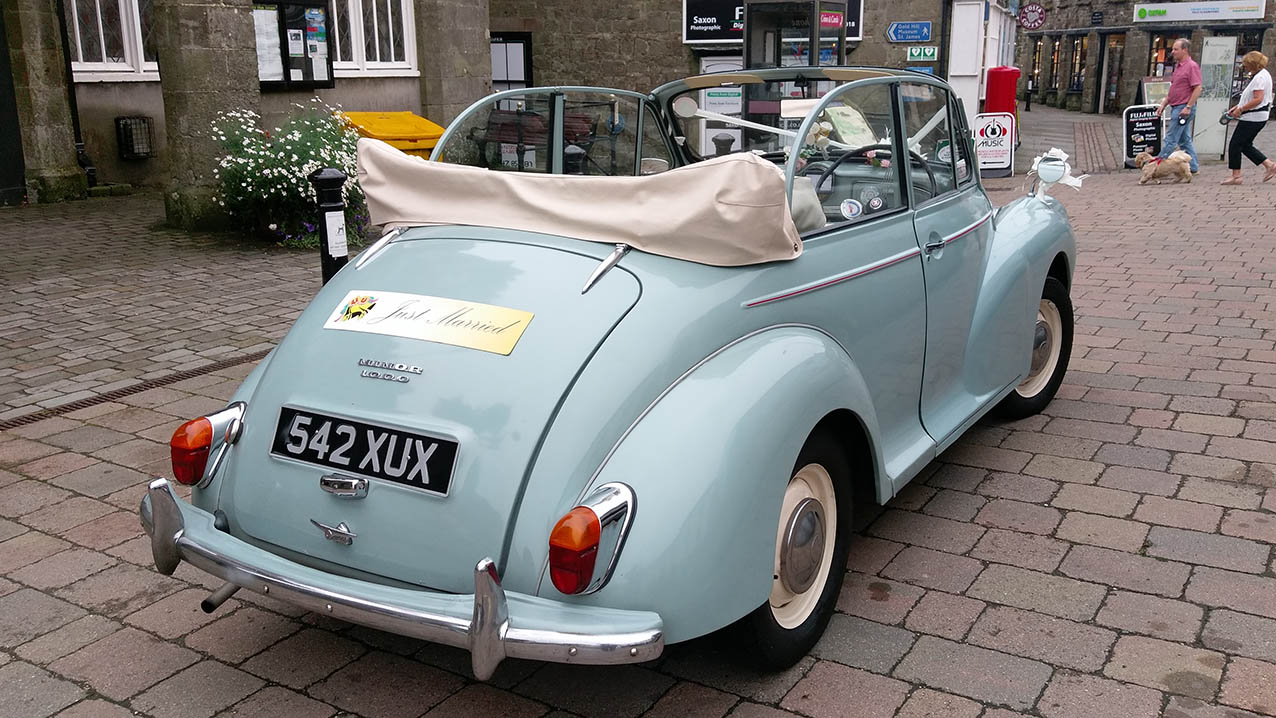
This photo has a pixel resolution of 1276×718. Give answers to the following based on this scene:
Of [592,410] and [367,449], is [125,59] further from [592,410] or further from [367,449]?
[592,410]

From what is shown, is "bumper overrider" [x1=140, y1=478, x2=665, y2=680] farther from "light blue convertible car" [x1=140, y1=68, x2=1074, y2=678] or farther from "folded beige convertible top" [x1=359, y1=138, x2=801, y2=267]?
"folded beige convertible top" [x1=359, y1=138, x2=801, y2=267]

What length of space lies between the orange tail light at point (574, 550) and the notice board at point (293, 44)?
33.5 ft

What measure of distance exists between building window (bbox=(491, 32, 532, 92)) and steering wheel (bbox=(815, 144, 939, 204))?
666 inches

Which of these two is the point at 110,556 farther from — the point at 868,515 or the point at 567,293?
the point at 868,515

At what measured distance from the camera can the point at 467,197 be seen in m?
3.42

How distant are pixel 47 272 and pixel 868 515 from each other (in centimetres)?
726

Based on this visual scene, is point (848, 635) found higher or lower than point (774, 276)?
lower

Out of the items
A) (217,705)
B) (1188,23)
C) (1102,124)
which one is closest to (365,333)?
(217,705)

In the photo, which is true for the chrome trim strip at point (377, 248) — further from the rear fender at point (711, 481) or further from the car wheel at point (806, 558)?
the car wheel at point (806, 558)

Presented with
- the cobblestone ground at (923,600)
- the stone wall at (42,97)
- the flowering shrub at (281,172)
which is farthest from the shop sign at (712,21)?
the cobblestone ground at (923,600)

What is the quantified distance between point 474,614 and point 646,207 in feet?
4.19

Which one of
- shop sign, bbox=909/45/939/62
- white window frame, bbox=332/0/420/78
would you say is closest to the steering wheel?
white window frame, bbox=332/0/420/78

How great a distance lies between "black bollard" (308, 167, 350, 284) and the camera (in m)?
5.24

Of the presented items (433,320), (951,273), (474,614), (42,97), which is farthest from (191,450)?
(42,97)
